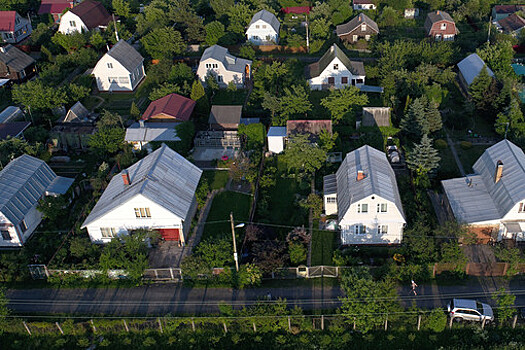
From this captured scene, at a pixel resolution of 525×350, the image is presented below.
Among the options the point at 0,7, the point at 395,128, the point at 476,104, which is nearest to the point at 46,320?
the point at 395,128

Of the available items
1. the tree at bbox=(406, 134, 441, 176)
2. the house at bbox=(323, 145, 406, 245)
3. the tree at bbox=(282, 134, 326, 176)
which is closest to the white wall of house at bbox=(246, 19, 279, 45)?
the tree at bbox=(282, 134, 326, 176)

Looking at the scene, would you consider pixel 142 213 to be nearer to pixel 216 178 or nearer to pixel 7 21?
pixel 216 178

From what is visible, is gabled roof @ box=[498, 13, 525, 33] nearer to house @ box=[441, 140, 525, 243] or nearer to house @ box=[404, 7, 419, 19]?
house @ box=[404, 7, 419, 19]

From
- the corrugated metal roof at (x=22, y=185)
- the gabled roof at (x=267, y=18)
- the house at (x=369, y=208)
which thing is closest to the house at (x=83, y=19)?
the gabled roof at (x=267, y=18)

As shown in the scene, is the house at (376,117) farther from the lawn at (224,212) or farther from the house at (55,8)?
the house at (55,8)

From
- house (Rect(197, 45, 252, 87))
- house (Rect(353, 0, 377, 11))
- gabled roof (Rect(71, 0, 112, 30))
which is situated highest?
house (Rect(353, 0, 377, 11))

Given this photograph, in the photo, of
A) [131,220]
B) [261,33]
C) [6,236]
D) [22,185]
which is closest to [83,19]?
[261,33]
